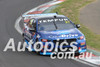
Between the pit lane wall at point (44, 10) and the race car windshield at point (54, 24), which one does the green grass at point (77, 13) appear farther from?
the race car windshield at point (54, 24)

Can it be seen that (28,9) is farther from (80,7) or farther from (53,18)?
(53,18)

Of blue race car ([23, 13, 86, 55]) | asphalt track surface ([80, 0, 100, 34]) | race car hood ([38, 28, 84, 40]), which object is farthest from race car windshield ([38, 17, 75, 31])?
asphalt track surface ([80, 0, 100, 34])

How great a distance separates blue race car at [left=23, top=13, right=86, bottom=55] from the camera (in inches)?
433

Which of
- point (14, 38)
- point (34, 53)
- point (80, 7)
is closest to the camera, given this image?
point (34, 53)

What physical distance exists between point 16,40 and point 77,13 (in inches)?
300

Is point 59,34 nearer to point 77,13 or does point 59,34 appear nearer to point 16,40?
point 16,40

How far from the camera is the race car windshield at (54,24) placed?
11.9 meters

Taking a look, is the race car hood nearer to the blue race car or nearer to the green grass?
the blue race car

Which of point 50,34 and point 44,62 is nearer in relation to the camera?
point 44,62

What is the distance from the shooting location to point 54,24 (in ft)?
39.8

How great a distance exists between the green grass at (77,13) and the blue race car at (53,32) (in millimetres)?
1624

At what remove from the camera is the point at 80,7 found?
937 inches

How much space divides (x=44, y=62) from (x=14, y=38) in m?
5.56

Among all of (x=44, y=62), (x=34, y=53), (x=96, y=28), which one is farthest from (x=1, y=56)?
(x=96, y=28)
